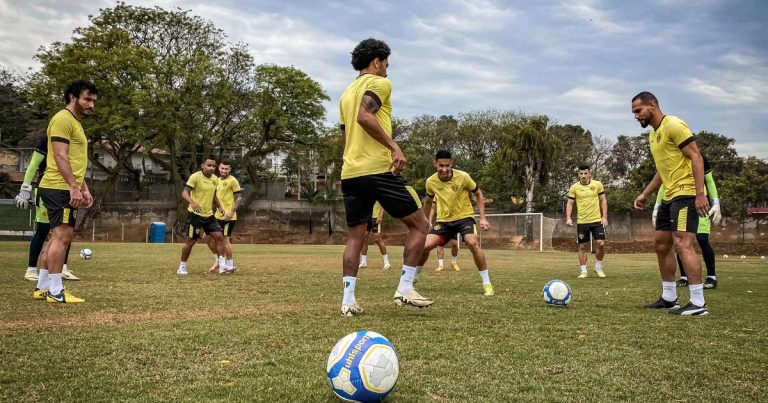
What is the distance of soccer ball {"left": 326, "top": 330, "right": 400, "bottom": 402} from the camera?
2867 millimetres

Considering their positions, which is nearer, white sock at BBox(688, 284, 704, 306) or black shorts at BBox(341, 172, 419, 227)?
black shorts at BBox(341, 172, 419, 227)

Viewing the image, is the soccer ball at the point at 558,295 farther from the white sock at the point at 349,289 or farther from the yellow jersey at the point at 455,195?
the white sock at the point at 349,289

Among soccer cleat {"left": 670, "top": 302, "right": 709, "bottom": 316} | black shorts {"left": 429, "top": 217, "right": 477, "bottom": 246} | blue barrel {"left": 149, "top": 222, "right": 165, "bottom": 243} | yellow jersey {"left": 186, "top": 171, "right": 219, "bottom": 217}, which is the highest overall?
yellow jersey {"left": 186, "top": 171, "right": 219, "bottom": 217}

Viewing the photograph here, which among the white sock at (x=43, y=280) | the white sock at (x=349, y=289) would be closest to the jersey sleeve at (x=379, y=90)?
the white sock at (x=349, y=289)

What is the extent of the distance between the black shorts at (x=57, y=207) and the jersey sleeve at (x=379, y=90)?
4015 mm

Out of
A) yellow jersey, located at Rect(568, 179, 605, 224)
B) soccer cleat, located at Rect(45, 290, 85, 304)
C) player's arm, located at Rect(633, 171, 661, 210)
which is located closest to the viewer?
soccer cleat, located at Rect(45, 290, 85, 304)

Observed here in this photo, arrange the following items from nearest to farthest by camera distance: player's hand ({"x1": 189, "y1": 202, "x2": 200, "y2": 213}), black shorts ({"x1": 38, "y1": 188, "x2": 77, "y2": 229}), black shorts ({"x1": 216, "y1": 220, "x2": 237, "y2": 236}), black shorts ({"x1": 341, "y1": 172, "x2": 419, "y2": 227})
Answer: black shorts ({"x1": 341, "y1": 172, "x2": 419, "y2": 227}) → black shorts ({"x1": 38, "y1": 188, "x2": 77, "y2": 229}) → player's hand ({"x1": 189, "y1": 202, "x2": 200, "y2": 213}) → black shorts ({"x1": 216, "y1": 220, "x2": 237, "y2": 236})

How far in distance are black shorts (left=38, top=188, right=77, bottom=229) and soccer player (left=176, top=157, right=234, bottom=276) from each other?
425 centimetres

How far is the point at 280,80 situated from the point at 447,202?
118 feet

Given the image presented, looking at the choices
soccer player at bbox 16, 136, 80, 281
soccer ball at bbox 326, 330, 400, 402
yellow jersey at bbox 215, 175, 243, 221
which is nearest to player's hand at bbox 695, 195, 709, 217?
soccer ball at bbox 326, 330, 400, 402

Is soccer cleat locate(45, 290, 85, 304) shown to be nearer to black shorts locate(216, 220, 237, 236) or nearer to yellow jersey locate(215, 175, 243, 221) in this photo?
black shorts locate(216, 220, 237, 236)

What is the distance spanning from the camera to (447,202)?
8727mm

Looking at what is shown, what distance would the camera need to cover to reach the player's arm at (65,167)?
6.59 metres

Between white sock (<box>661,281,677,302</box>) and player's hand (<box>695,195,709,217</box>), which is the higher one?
player's hand (<box>695,195,709,217</box>)
